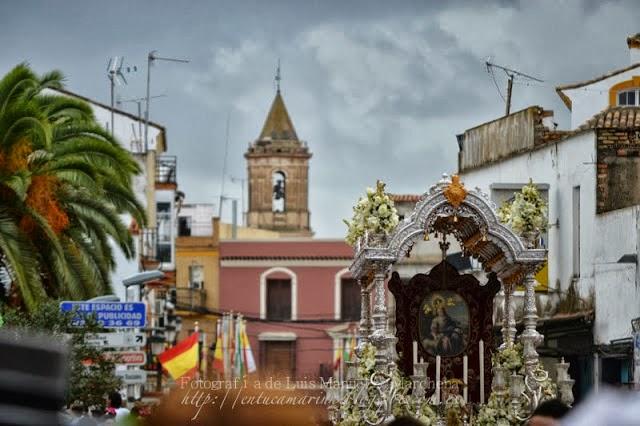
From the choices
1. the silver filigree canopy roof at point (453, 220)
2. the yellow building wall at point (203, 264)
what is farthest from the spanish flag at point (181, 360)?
the yellow building wall at point (203, 264)

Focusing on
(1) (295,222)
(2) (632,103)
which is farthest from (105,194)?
(1) (295,222)

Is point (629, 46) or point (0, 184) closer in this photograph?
point (0, 184)

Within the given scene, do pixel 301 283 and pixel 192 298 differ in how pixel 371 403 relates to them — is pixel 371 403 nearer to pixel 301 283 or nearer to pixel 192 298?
pixel 301 283

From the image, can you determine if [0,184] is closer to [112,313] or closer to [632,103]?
[112,313]

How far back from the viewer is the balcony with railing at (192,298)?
86.4 metres

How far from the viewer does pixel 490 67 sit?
47.4m

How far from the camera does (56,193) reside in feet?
101

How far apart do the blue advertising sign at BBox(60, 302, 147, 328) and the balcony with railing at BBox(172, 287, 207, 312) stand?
55.3 meters

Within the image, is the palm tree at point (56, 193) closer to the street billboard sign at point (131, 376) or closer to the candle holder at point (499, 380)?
the street billboard sign at point (131, 376)

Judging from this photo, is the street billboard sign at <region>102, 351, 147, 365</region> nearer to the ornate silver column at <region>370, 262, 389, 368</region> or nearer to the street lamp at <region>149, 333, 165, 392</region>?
the ornate silver column at <region>370, 262, 389, 368</region>

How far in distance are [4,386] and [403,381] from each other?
62.9 ft

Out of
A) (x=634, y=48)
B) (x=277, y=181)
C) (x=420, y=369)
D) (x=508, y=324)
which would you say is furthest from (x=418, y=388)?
(x=277, y=181)

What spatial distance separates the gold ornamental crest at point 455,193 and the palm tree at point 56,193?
7.53 metres

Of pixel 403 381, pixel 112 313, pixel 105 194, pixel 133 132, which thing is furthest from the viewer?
pixel 133 132
